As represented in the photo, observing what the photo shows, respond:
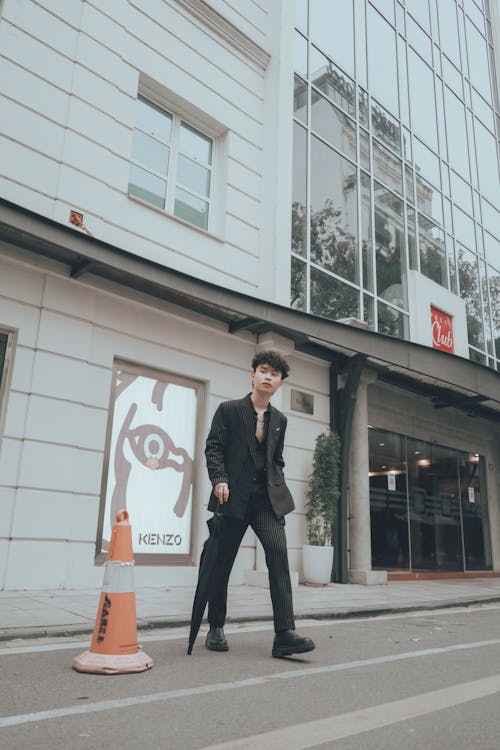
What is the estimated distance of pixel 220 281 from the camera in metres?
9.55

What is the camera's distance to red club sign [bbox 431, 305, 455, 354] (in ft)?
43.6

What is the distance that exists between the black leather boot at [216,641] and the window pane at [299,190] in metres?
7.68

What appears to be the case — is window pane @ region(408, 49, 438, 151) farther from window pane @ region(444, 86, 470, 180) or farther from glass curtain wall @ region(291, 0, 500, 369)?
window pane @ region(444, 86, 470, 180)

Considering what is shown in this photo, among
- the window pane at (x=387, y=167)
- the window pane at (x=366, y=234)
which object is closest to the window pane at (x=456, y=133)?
the window pane at (x=387, y=167)

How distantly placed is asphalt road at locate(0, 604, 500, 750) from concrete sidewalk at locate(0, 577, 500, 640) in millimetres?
394

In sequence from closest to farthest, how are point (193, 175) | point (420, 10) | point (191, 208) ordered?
point (191, 208) → point (193, 175) → point (420, 10)

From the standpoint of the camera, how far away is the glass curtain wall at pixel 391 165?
458 inches

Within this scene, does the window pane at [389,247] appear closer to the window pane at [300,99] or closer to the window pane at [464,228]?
the window pane at [300,99]

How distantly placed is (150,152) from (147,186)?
0.60 m

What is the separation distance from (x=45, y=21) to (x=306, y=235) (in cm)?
511

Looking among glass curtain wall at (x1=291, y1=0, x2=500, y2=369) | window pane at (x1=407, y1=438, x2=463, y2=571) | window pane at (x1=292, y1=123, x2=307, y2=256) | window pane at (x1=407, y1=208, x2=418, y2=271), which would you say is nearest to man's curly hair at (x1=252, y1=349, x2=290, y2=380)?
glass curtain wall at (x1=291, y1=0, x2=500, y2=369)

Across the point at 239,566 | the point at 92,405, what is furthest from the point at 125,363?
the point at 239,566

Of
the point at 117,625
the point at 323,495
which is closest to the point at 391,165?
the point at 323,495

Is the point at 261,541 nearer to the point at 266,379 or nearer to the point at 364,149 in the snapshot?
the point at 266,379
